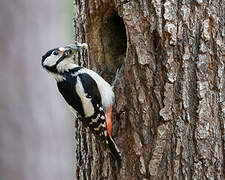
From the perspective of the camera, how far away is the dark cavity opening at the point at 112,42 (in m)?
4.36

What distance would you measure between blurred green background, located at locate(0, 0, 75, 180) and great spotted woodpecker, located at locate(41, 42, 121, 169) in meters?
1.93

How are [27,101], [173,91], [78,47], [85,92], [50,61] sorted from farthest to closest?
[27,101]
[50,61]
[85,92]
[78,47]
[173,91]

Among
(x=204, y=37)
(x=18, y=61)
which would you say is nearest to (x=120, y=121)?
(x=204, y=37)

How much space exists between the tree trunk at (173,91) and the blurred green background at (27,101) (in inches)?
98.5

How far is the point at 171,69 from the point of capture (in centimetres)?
371

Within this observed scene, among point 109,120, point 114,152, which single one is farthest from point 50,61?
point 114,152

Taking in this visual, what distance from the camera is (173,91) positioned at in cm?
371

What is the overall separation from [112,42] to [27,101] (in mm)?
2201

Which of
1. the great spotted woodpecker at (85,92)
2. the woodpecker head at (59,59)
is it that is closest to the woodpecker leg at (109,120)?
the great spotted woodpecker at (85,92)

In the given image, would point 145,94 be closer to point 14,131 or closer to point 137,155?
point 137,155

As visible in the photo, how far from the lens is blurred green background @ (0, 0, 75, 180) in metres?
6.18

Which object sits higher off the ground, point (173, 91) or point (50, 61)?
point (50, 61)

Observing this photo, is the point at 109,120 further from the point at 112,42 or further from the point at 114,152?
the point at 112,42

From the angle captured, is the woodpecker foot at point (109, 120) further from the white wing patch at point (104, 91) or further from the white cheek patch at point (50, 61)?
the white cheek patch at point (50, 61)
